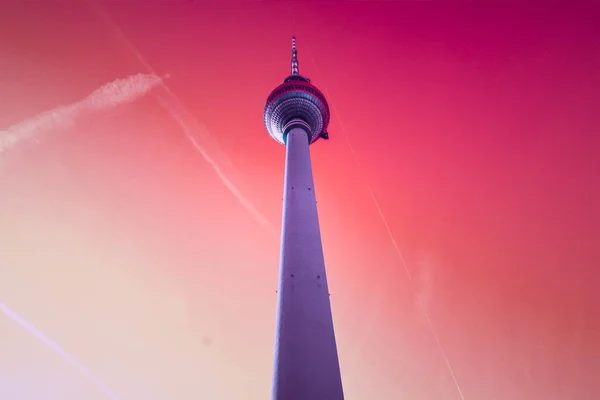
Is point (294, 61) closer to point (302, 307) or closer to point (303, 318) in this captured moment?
point (302, 307)

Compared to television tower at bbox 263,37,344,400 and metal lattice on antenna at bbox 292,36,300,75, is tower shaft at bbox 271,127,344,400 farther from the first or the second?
metal lattice on antenna at bbox 292,36,300,75

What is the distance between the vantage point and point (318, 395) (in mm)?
8305

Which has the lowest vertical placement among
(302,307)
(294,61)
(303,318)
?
(303,318)

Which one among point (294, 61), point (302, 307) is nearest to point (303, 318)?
point (302, 307)

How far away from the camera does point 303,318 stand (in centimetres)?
1026

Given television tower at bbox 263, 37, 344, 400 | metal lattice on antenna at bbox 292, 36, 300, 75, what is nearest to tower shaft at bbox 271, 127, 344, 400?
television tower at bbox 263, 37, 344, 400

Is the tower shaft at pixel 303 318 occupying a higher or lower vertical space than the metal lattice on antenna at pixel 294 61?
lower

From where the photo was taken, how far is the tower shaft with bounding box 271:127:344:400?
8.62 metres

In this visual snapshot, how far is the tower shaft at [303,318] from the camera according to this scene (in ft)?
28.3

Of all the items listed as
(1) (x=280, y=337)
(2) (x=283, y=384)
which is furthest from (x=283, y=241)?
(2) (x=283, y=384)

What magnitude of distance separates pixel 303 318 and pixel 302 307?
1.44 feet

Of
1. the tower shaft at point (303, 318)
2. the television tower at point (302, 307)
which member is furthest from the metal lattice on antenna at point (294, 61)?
the tower shaft at point (303, 318)

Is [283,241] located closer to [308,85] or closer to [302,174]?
[302,174]

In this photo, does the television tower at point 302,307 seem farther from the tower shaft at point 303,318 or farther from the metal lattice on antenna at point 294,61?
the metal lattice on antenna at point 294,61
